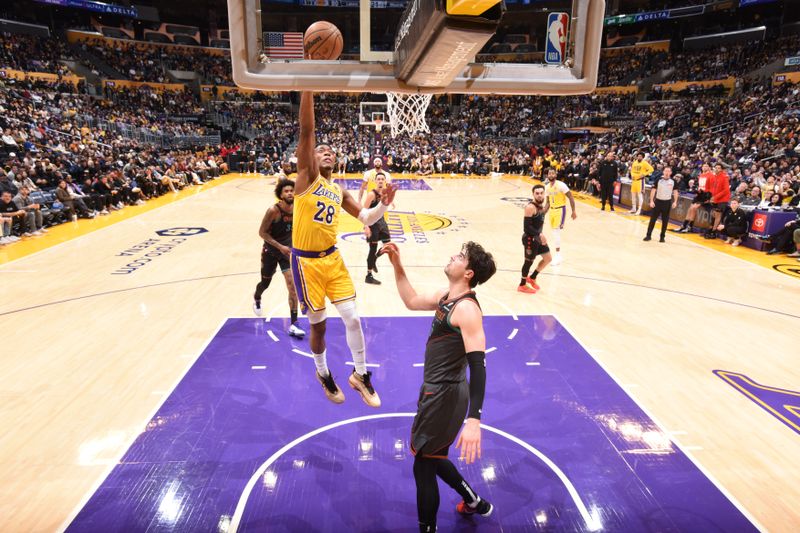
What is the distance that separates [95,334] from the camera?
20.3 feet

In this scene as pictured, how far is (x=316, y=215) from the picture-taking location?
3855 millimetres

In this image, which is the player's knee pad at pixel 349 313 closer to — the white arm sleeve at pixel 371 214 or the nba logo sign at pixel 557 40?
the white arm sleeve at pixel 371 214

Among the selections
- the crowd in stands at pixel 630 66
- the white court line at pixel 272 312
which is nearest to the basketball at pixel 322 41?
Result: the white court line at pixel 272 312

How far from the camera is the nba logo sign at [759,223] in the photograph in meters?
10.6

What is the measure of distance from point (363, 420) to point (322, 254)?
1.58 m

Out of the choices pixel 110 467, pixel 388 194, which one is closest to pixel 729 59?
pixel 388 194

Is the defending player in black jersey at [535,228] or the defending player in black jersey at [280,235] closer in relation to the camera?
the defending player in black jersey at [280,235]

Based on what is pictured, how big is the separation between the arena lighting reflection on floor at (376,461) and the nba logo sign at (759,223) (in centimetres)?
799

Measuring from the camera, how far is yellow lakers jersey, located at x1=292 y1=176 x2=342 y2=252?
3.82 m

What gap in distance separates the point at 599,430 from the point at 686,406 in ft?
3.60

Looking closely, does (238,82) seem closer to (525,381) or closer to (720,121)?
(525,381)

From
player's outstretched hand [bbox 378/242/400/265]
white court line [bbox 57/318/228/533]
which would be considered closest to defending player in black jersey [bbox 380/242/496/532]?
player's outstretched hand [bbox 378/242/400/265]

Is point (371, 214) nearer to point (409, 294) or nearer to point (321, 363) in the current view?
point (409, 294)

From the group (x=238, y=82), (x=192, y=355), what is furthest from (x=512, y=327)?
(x=238, y=82)
